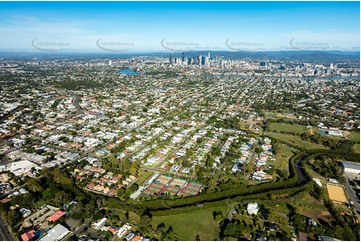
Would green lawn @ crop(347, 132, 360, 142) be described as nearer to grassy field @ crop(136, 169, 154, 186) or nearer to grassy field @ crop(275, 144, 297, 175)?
grassy field @ crop(275, 144, 297, 175)

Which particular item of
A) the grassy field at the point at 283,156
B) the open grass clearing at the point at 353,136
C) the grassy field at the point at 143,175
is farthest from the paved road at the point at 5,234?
the open grass clearing at the point at 353,136

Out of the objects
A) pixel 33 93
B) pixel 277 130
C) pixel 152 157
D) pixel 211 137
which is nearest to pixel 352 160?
pixel 277 130

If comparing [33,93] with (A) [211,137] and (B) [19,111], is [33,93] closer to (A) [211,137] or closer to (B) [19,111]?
(B) [19,111]

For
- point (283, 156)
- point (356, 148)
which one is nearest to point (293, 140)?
point (283, 156)

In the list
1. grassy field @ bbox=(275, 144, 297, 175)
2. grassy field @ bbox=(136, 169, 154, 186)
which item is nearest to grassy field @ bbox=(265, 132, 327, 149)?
grassy field @ bbox=(275, 144, 297, 175)

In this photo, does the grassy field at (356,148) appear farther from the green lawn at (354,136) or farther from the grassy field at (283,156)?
the grassy field at (283,156)

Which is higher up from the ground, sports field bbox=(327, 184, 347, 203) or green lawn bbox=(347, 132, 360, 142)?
sports field bbox=(327, 184, 347, 203)
